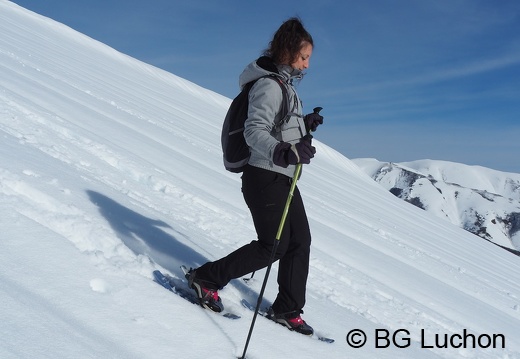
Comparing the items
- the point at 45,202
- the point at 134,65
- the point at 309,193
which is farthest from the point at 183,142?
the point at 134,65

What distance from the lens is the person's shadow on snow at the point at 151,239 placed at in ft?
11.3

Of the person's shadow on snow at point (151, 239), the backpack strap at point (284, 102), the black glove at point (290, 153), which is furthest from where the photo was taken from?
the person's shadow on snow at point (151, 239)

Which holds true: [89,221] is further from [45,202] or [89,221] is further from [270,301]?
[270,301]

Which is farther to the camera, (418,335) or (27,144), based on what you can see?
(27,144)

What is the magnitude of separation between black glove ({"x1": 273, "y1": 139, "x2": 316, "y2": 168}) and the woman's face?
1.72 ft

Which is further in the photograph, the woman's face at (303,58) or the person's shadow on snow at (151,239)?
the person's shadow on snow at (151,239)

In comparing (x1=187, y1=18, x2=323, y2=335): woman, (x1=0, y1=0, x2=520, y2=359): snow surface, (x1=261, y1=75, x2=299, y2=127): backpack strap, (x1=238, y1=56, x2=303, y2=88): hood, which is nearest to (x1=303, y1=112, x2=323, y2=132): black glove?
(x1=187, y1=18, x2=323, y2=335): woman

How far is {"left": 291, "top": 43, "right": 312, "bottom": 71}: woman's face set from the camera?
281 cm

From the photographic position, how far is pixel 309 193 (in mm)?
10305

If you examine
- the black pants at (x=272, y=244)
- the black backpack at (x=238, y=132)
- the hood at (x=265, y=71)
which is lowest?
the black pants at (x=272, y=244)

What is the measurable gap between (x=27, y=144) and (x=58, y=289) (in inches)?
110

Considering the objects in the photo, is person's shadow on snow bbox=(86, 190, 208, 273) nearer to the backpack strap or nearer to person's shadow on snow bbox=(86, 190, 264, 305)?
person's shadow on snow bbox=(86, 190, 264, 305)

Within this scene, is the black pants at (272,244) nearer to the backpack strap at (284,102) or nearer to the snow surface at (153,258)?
the snow surface at (153,258)

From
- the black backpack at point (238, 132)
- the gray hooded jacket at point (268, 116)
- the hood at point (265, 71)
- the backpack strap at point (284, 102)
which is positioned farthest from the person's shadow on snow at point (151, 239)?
the hood at point (265, 71)
